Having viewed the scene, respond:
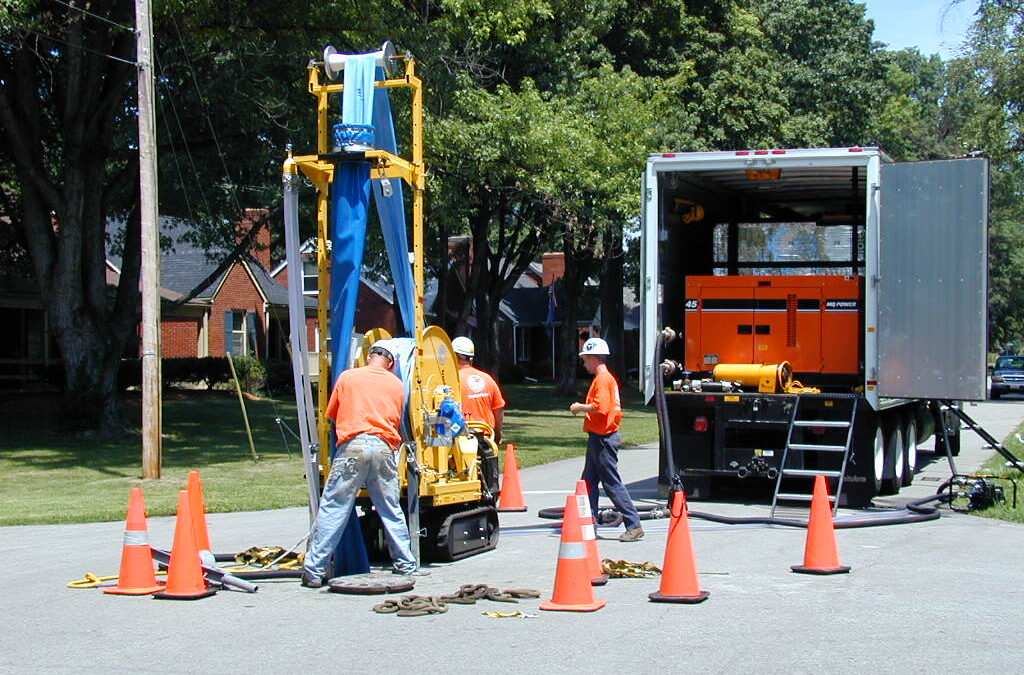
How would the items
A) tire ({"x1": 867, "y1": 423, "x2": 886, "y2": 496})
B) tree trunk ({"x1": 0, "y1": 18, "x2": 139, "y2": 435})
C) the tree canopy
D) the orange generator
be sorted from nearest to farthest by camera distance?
tire ({"x1": 867, "y1": 423, "x2": 886, "y2": 496}), the orange generator, the tree canopy, tree trunk ({"x1": 0, "y1": 18, "x2": 139, "y2": 435})

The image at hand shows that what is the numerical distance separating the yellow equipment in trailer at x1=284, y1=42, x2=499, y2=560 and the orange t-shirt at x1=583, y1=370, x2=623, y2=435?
4.15 ft

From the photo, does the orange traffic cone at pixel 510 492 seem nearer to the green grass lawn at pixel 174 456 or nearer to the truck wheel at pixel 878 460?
the green grass lawn at pixel 174 456

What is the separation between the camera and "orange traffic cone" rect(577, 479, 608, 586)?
878 centimetres

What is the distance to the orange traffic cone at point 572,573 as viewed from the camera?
8.30 metres

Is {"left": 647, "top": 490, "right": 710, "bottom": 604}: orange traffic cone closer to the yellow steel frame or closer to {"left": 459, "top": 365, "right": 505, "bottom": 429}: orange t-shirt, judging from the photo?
the yellow steel frame

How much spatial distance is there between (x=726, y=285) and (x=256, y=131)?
12.3 m

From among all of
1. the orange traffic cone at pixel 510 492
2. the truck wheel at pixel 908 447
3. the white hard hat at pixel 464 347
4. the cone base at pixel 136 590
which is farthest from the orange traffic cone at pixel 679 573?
the truck wheel at pixel 908 447

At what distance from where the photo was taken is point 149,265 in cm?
1759

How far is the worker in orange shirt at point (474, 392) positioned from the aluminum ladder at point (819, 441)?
333 centimetres

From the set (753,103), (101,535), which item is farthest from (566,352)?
(101,535)

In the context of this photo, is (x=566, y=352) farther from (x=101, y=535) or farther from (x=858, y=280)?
(x=101, y=535)

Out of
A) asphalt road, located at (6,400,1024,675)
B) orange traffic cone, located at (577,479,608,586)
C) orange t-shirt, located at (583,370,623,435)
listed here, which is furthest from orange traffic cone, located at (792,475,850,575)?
orange t-shirt, located at (583,370,623,435)

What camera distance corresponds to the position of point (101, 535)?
12.6 metres

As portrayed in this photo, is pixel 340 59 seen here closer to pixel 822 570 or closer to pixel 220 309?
pixel 822 570
